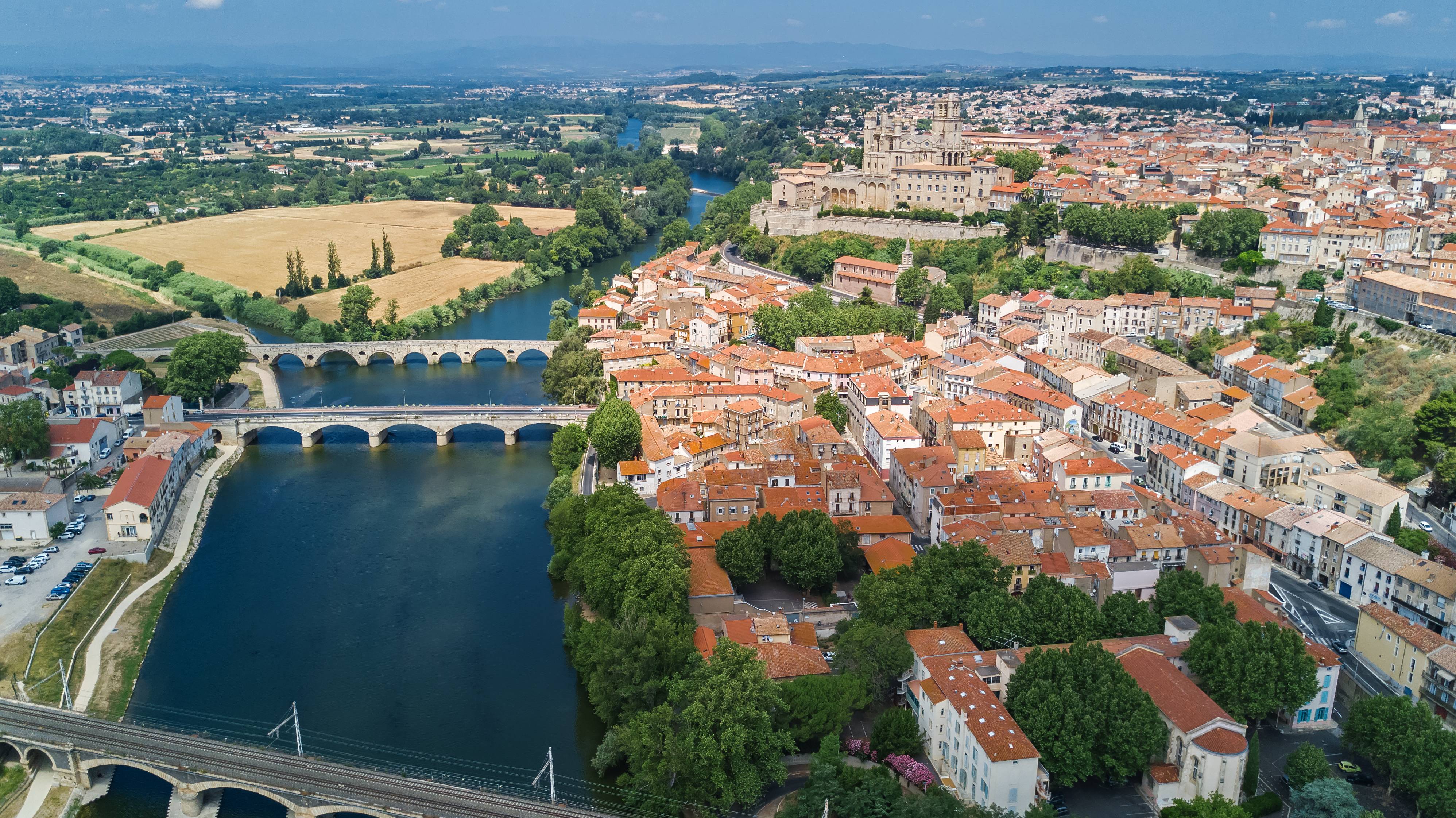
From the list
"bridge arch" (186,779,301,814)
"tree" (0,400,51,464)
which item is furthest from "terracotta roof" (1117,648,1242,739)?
"tree" (0,400,51,464)

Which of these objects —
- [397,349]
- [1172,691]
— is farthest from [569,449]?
[1172,691]

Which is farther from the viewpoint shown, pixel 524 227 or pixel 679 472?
pixel 524 227

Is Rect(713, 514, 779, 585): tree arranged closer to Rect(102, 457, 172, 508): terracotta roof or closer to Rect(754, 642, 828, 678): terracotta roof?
Rect(754, 642, 828, 678): terracotta roof

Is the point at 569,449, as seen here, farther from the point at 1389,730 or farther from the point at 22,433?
the point at 1389,730

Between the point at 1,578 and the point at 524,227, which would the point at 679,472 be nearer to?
the point at 1,578

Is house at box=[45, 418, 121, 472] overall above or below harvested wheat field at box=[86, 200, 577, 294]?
below

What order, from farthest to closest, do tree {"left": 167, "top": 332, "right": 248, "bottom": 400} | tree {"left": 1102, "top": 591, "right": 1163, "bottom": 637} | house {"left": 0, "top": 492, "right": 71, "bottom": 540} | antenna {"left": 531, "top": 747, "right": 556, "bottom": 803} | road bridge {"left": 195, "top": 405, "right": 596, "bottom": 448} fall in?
tree {"left": 167, "top": 332, "right": 248, "bottom": 400} → road bridge {"left": 195, "top": 405, "right": 596, "bottom": 448} → house {"left": 0, "top": 492, "right": 71, "bottom": 540} → tree {"left": 1102, "top": 591, "right": 1163, "bottom": 637} → antenna {"left": 531, "top": 747, "right": 556, "bottom": 803}

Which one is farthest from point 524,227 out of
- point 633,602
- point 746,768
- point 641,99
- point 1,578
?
point 641,99

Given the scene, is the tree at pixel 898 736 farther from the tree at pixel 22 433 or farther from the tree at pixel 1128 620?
the tree at pixel 22 433
